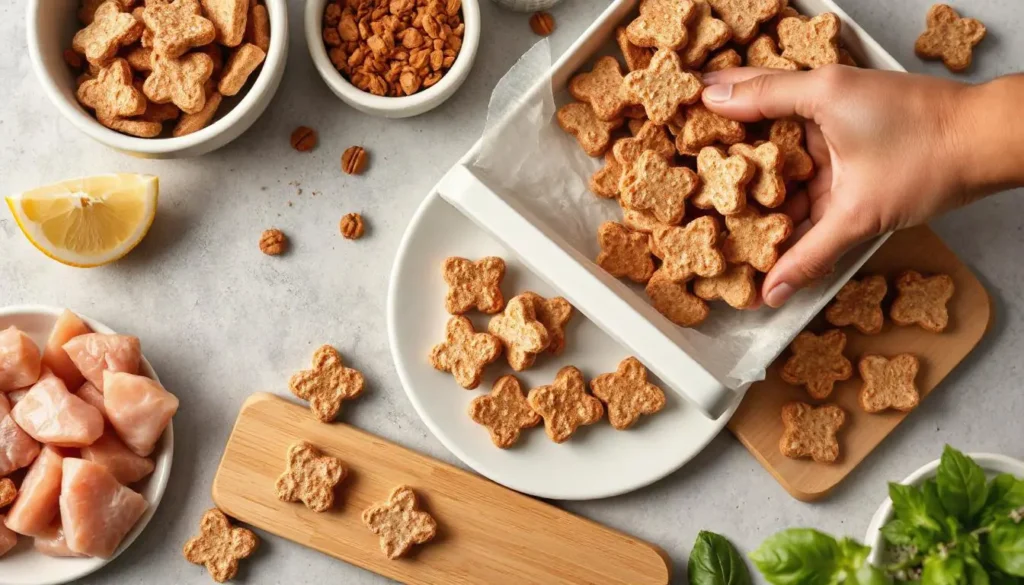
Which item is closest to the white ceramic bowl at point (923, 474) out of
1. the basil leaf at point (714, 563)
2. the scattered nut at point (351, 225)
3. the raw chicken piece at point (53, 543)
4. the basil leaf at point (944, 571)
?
the basil leaf at point (714, 563)

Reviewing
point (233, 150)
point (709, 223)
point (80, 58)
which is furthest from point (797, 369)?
point (80, 58)

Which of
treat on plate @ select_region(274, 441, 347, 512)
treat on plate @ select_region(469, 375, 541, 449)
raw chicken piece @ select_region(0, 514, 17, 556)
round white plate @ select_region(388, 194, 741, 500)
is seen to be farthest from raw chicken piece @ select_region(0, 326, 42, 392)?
treat on plate @ select_region(469, 375, 541, 449)

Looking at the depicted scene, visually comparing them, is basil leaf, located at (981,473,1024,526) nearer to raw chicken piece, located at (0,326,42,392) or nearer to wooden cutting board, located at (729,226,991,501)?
wooden cutting board, located at (729,226,991,501)

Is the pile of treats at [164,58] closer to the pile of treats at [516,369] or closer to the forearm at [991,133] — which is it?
the pile of treats at [516,369]

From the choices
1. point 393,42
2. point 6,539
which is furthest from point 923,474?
point 6,539

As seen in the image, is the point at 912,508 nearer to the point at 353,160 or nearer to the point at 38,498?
the point at 353,160

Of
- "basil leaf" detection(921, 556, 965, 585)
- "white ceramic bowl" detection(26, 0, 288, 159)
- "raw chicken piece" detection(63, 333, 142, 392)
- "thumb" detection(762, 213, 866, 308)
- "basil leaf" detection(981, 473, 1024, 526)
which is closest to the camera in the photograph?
"basil leaf" detection(921, 556, 965, 585)
